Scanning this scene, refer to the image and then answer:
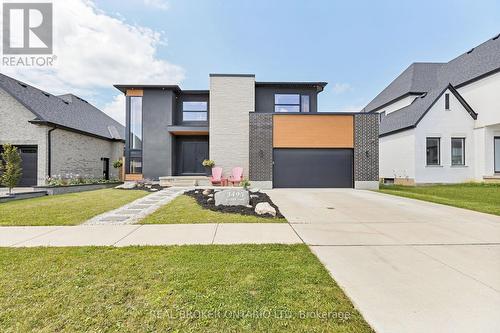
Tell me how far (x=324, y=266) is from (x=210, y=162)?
39.6 feet

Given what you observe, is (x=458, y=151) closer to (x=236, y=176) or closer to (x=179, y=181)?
(x=236, y=176)

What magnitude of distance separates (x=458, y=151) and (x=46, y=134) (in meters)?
27.2

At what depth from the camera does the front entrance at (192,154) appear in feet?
54.5

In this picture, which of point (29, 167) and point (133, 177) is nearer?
point (29, 167)

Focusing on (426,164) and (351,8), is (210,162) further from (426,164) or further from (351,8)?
(426,164)

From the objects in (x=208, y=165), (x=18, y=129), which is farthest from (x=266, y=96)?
(x=18, y=129)

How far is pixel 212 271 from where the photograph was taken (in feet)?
9.67

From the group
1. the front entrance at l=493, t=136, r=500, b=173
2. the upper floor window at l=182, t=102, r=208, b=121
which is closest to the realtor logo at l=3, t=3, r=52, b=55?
the upper floor window at l=182, t=102, r=208, b=121

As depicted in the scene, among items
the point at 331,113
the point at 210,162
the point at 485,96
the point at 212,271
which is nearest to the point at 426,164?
the point at 485,96

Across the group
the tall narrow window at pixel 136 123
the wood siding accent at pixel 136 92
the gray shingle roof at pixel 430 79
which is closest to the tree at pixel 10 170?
the tall narrow window at pixel 136 123

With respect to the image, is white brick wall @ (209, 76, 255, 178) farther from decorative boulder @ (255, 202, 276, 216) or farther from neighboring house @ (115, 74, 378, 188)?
decorative boulder @ (255, 202, 276, 216)

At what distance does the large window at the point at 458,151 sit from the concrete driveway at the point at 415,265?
13.5m

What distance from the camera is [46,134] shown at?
A: 12.8 m

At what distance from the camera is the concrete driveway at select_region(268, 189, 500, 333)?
2.15m
